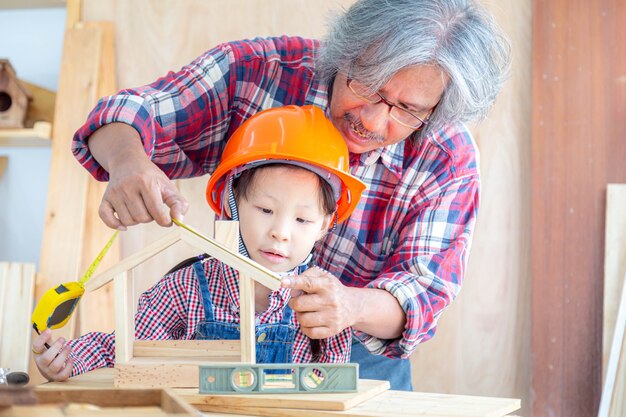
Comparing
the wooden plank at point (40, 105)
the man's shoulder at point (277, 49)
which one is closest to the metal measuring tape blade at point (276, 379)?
the man's shoulder at point (277, 49)

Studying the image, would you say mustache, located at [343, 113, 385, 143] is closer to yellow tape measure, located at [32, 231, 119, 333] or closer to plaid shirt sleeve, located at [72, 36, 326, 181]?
plaid shirt sleeve, located at [72, 36, 326, 181]

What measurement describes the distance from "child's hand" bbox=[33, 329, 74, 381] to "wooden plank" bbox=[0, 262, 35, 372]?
4.90 feet

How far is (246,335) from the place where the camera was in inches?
52.6

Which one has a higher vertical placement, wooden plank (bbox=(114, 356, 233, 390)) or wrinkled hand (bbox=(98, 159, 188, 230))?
wrinkled hand (bbox=(98, 159, 188, 230))

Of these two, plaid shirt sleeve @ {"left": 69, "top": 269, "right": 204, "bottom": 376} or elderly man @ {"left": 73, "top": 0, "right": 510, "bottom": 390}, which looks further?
plaid shirt sleeve @ {"left": 69, "top": 269, "right": 204, "bottom": 376}

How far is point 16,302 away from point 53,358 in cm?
155

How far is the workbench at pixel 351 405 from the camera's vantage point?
117 cm

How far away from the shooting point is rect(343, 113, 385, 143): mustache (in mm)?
1723

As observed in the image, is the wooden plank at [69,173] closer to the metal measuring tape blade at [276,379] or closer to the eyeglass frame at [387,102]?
the eyeglass frame at [387,102]

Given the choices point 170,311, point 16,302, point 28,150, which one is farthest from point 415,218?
point 28,150

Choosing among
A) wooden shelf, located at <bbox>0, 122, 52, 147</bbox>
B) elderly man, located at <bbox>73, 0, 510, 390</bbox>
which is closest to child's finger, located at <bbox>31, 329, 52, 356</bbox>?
elderly man, located at <bbox>73, 0, 510, 390</bbox>

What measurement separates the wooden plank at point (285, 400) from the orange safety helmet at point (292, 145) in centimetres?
53

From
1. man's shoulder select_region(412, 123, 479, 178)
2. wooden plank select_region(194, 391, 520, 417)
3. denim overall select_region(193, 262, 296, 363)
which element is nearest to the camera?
wooden plank select_region(194, 391, 520, 417)

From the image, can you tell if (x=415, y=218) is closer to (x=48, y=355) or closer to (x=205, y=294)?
(x=205, y=294)
